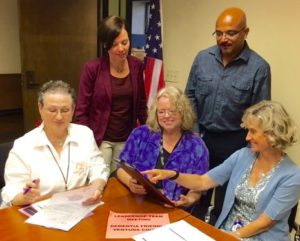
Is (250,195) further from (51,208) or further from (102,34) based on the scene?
(102,34)

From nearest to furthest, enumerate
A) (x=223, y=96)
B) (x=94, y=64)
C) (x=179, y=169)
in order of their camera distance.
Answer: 1. (x=179, y=169)
2. (x=223, y=96)
3. (x=94, y=64)

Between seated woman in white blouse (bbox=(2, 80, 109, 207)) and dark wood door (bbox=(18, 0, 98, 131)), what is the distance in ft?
6.89

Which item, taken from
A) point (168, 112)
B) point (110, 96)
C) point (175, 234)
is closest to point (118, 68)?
point (110, 96)

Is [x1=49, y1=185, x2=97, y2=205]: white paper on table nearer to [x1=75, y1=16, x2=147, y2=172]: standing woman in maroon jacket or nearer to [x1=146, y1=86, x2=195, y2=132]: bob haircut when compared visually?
[x1=146, y1=86, x2=195, y2=132]: bob haircut

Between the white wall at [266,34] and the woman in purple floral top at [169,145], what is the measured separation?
37.1 inches

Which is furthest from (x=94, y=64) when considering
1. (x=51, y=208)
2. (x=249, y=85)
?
(x=51, y=208)

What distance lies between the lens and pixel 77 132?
1.92m

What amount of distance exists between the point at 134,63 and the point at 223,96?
2.36 feet

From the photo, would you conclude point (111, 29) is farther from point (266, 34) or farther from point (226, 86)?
point (266, 34)

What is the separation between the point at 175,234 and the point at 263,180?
1.83 ft

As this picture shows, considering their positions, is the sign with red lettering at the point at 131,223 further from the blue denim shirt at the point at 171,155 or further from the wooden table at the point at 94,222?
the blue denim shirt at the point at 171,155

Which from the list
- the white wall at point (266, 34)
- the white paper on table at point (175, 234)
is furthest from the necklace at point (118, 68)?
the white paper on table at point (175, 234)

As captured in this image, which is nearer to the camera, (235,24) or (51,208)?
(51,208)

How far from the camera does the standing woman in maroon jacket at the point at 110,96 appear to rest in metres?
2.46
